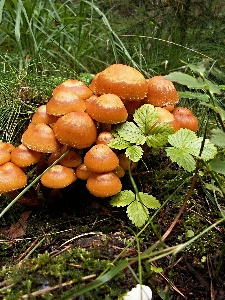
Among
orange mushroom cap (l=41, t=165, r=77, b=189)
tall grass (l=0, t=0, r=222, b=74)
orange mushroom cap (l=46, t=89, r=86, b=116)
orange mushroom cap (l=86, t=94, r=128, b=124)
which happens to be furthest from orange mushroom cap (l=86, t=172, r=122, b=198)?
tall grass (l=0, t=0, r=222, b=74)

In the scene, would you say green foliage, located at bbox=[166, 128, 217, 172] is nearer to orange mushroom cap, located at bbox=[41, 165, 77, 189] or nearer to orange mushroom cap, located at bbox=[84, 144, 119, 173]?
orange mushroom cap, located at bbox=[84, 144, 119, 173]

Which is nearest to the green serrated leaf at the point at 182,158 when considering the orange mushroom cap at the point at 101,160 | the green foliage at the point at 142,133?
the green foliage at the point at 142,133

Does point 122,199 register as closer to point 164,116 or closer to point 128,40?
point 164,116

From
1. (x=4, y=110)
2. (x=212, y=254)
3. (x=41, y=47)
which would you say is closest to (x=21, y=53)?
(x=41, y=47)

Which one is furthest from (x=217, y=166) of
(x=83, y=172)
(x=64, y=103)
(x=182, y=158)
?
(x=64, y=103)

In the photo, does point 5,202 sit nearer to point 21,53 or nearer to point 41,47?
point 21,53

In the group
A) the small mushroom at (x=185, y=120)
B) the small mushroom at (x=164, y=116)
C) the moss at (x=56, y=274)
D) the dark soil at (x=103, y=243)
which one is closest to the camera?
the moss at (x=56, y=274)

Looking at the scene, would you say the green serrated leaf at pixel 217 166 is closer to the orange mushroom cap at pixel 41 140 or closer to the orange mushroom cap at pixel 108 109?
the orange mushroom cap at pixel 108 109
